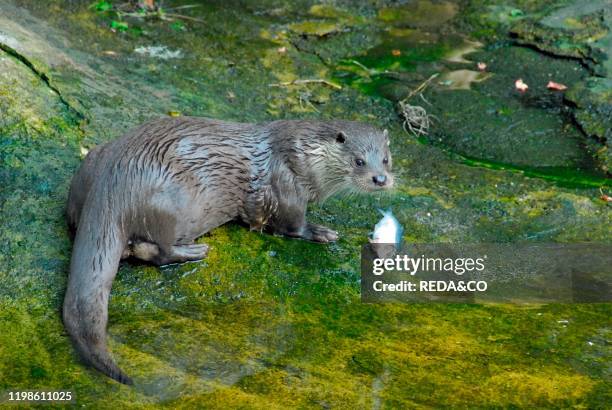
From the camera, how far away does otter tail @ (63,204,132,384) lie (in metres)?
2.88

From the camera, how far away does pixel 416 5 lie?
21.1 ft

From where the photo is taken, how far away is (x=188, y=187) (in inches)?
135

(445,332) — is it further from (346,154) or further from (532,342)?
(346,154)

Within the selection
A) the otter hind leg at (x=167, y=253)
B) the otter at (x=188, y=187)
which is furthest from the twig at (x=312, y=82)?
the otter hind leg at (x=167, y=253)

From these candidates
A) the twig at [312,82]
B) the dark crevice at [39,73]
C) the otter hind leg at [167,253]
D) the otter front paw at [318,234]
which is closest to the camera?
the otter hind leg at [167,253]

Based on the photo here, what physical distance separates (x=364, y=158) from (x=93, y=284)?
1.28m

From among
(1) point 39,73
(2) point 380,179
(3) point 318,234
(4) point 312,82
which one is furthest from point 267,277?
(4) point 312,82

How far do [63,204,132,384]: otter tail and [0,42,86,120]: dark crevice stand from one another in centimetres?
114

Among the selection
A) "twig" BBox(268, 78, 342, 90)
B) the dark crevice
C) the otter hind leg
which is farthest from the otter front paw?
"twig" BBox(268, 78, 342, 90)

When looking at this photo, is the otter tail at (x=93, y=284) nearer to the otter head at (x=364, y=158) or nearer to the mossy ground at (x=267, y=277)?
the mossy ground at (x=267, y=277)

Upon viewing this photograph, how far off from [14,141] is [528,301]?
87.8 inches

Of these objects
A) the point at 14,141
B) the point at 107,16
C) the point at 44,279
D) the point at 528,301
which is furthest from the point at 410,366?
the point at 107,16

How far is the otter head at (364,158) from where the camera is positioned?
12.4 ft

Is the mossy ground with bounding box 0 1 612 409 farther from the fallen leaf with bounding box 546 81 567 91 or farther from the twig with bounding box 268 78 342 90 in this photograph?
the fallen leaf with bounding box 546 81 567 91
